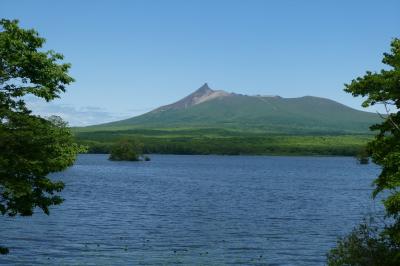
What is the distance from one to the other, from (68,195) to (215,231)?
55.1 meters

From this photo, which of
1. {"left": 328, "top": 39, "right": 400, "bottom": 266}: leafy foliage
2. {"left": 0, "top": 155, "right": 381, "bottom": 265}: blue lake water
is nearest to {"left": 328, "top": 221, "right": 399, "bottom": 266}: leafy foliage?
{"left": 328, "top": 39, "right": 400, "bottom": 266}: leafy foliage

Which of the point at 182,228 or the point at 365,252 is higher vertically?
the point at 365,252

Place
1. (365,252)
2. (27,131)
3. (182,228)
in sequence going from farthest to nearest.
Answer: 1. (182,228)
2. (365,252)
3. (27,131)

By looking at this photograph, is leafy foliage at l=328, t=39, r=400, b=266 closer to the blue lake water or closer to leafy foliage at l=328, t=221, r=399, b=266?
leafy foliage at l=328, t=221, r=399, b=266

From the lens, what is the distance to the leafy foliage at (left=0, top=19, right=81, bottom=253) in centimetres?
2936

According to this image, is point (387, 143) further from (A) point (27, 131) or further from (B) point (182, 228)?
(B) point (182, 228)

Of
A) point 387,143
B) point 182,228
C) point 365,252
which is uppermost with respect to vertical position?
point 387,143

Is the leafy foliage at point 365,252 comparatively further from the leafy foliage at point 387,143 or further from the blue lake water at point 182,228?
the blue lake water at point 182,228

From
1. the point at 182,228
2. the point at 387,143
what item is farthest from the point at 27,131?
the point at 182,228

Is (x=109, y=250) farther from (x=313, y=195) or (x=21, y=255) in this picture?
(x=313, y=195)

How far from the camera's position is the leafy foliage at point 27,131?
29.4 m

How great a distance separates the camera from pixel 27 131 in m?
29.4

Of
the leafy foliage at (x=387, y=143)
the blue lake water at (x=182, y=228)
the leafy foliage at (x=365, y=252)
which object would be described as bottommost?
the blue lake water at (x=182, y=228)

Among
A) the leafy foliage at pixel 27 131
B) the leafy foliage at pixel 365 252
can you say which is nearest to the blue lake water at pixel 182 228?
the leafy foliage at pixel 365 252
